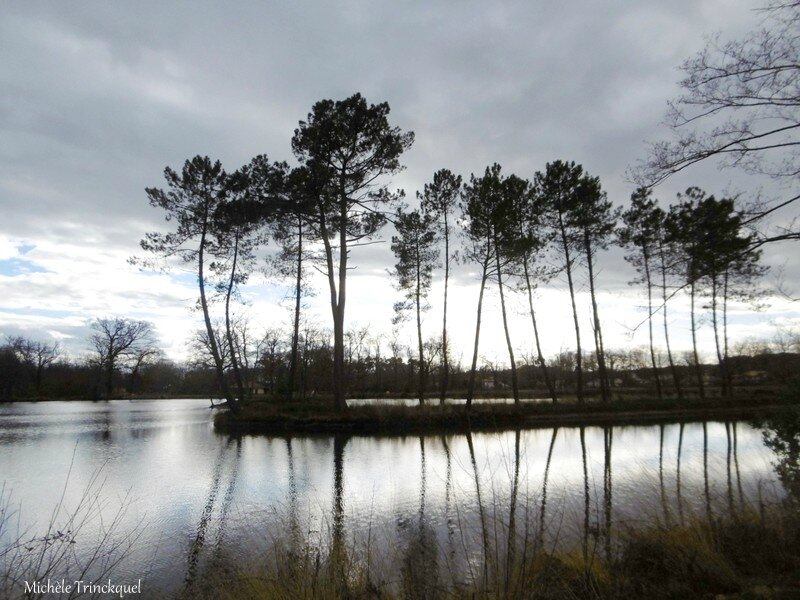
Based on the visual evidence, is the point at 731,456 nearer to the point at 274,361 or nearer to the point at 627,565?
the point at 627,565

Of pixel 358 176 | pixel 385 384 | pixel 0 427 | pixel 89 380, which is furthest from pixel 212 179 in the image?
pixel 89 380

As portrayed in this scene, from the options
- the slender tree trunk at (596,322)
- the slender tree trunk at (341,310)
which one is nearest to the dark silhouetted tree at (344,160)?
the slender tree trunk at (341,310)

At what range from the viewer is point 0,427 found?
1008 inches

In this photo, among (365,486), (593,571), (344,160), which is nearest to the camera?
(593,571)

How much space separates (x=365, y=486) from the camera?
10469 mm

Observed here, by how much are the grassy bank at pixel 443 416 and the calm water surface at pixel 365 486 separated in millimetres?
2672

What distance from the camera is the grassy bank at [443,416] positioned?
22.3m

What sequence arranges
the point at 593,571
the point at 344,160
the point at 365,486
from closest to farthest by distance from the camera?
the point at 593,571, the point at 365,486, the point at 344,160

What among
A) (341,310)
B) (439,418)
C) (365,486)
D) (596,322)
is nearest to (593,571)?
(365,486)

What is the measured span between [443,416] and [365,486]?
42.2 ft

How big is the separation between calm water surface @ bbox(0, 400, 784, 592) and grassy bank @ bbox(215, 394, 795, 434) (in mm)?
2672

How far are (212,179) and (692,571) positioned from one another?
26.0 m

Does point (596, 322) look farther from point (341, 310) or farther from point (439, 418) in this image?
point (341, 310)

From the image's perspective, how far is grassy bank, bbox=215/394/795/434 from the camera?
73.2ft
